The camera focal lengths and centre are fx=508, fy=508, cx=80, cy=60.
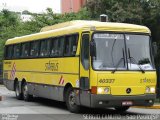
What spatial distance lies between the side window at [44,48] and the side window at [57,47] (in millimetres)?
641

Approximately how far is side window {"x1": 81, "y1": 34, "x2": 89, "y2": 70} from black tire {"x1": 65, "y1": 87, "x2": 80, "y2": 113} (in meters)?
1.39

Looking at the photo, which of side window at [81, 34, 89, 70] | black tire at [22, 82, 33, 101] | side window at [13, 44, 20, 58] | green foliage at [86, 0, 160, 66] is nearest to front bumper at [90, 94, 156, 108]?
side window at [81, 34, 89, 70]

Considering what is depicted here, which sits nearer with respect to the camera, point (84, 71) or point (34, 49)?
point (84, 71)

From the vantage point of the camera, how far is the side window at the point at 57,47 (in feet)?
64.4

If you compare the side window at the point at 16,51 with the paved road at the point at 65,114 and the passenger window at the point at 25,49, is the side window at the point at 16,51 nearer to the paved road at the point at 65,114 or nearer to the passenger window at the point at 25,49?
the passenger window at the point at 25,49

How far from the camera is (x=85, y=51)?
17.2m

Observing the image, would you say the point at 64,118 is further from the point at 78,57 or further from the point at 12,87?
the point at 12,87

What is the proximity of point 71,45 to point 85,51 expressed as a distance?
144 centimetres

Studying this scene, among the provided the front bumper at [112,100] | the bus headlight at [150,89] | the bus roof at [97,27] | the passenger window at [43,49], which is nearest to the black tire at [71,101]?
the front bumper at [112,100]

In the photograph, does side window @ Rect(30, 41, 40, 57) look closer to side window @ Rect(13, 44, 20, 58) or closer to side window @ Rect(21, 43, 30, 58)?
side window @ Rect(21, 43, 30, 58)

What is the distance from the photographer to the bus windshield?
16763mm

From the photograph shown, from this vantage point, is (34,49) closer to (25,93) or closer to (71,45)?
(25,93)

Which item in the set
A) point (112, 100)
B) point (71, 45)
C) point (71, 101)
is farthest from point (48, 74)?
point (112, 100)

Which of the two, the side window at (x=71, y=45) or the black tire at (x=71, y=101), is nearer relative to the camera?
the black tire at (x=71, y=101)
